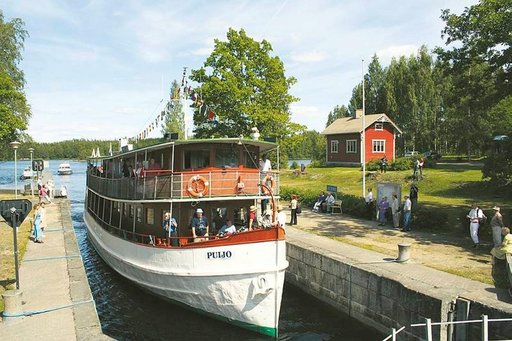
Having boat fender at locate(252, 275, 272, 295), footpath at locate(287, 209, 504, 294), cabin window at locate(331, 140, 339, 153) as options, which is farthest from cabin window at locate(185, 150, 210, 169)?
cabin window at locate(331, 140, 339, 153)

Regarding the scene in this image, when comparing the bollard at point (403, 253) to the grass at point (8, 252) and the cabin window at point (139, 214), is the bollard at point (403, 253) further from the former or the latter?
the grass at point (8, 252)

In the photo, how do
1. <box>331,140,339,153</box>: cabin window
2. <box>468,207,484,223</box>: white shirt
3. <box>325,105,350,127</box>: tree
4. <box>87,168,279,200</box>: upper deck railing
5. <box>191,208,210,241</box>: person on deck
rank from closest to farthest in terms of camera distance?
<box>87,168,279,200</box>: upper deck railing → <box>191,208,210,241</box>: person on deck → <box>468,207,484,223</box>: white shirt → <box>331,140,339,153</box>: cabin window → <box>325,105,350,127</box>: tree

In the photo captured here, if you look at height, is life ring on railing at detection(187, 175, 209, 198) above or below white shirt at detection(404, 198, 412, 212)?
above

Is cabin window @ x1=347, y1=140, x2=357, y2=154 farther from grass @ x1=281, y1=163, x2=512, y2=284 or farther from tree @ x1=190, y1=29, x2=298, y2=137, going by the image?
tree @ x1=190, y1=29, x2=298, y2=137

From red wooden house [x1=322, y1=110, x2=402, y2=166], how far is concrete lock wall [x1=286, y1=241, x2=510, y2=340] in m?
32.5

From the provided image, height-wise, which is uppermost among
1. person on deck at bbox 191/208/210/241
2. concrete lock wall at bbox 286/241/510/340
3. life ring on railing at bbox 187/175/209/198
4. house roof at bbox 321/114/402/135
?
house roof at bbox 321/114/402/135

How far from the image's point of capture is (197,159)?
13773 millimetres

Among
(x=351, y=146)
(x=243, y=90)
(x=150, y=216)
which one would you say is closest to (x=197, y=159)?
(x=150, y=216)

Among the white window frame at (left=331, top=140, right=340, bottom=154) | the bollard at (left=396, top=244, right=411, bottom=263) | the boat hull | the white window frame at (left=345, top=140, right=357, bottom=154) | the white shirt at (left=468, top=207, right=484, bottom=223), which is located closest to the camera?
the boat hull

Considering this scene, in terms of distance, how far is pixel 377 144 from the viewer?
47.6 metres

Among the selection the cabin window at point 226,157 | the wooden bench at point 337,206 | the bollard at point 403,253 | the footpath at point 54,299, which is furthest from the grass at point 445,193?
the footpath at point 54,299

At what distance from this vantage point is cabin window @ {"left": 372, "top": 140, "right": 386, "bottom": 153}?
155 feet

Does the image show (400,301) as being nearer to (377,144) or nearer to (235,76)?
(235,76)

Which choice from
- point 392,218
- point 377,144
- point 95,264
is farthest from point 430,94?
point 95,264
